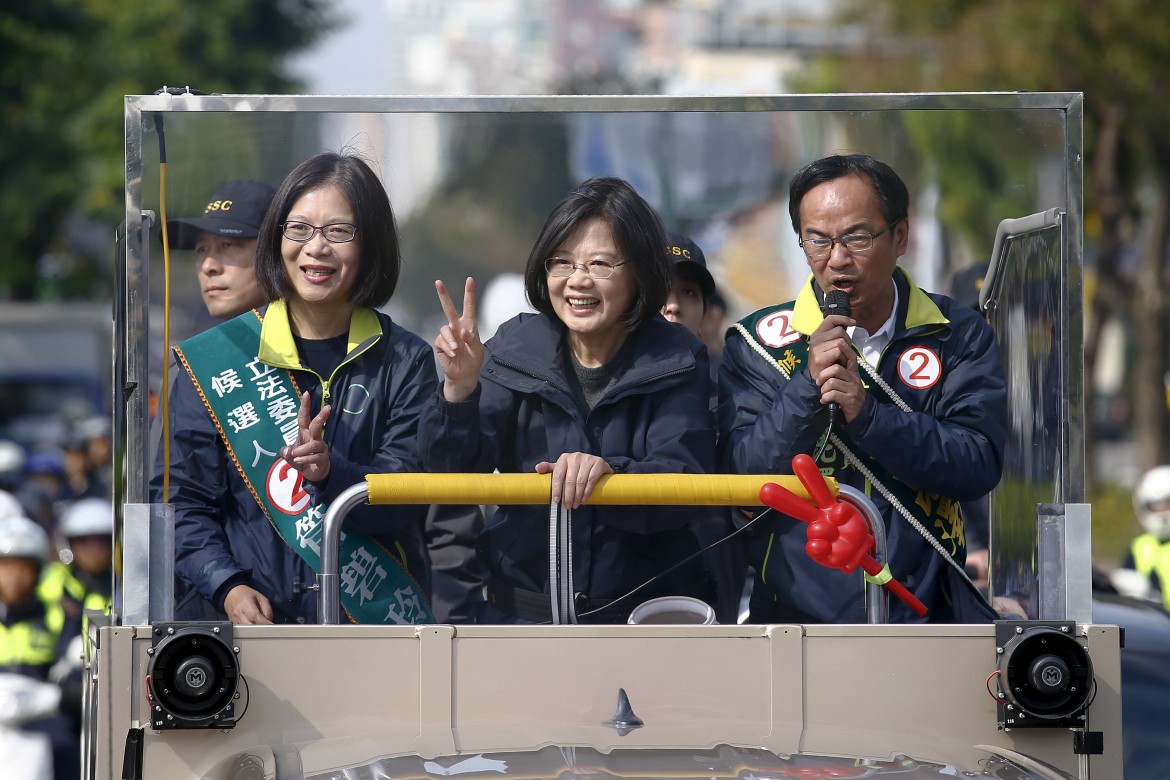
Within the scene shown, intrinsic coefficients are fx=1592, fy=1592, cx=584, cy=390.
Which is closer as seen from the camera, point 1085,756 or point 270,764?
point 270,764

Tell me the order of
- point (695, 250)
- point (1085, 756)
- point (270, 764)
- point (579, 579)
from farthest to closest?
point (695, 250) < point (579, 579) < point (1085, 756) < point (270, 764)

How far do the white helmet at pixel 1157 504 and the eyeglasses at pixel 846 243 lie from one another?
258 inches

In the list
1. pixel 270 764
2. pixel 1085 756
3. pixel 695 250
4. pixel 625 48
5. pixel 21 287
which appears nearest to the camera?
pixel 270 764

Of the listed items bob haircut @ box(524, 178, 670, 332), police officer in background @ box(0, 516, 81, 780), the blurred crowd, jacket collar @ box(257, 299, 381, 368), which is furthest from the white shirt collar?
police officer in background @ box(0, 516, 81, 780)

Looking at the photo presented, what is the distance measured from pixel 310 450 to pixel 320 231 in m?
0.52

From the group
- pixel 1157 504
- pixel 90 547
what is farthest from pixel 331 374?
pixel 1157 504

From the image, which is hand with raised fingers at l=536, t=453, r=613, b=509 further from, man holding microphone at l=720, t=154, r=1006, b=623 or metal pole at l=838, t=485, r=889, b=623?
metal pole at l=838, t=485, r=889, b=623

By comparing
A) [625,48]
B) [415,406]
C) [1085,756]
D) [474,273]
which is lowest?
[1085,756]

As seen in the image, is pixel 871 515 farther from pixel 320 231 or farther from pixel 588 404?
pixel 320 231

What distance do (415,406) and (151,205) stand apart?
0.74m

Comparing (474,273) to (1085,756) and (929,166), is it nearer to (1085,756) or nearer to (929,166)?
(929,166)

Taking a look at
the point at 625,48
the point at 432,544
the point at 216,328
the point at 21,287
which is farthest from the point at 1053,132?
the point at 625,48

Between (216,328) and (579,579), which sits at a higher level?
(216,328)

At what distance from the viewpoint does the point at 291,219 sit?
145 inches
